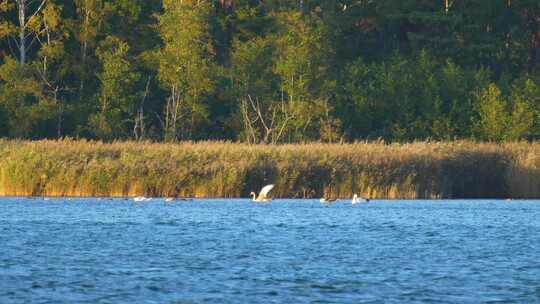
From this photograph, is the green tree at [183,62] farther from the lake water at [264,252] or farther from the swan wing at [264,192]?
the lake water at [264,252]

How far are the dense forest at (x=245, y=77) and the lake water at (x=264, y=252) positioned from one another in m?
22.9

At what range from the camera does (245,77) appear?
237ft

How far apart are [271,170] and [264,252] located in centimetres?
2029

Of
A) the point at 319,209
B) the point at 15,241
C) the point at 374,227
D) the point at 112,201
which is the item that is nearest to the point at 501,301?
the point at 15,241

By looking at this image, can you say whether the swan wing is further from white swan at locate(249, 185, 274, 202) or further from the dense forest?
the dense forest

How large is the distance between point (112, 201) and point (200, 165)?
3904mm

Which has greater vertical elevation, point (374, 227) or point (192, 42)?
point (192, 42)

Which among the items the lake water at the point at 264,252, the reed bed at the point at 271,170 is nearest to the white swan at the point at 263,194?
the lake water at the point at 264,252

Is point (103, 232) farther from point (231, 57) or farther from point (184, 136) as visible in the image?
point (231, 57)

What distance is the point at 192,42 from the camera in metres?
69.2

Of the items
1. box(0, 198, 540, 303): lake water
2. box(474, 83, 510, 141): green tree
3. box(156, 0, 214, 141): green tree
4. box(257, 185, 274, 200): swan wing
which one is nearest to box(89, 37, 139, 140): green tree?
box(156, 0, 214, 141): green tree

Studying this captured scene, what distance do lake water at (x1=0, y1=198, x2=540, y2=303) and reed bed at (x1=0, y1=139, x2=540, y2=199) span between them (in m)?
1.98

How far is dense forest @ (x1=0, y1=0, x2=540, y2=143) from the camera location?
2726 inches

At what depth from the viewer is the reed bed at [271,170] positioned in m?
48.2
